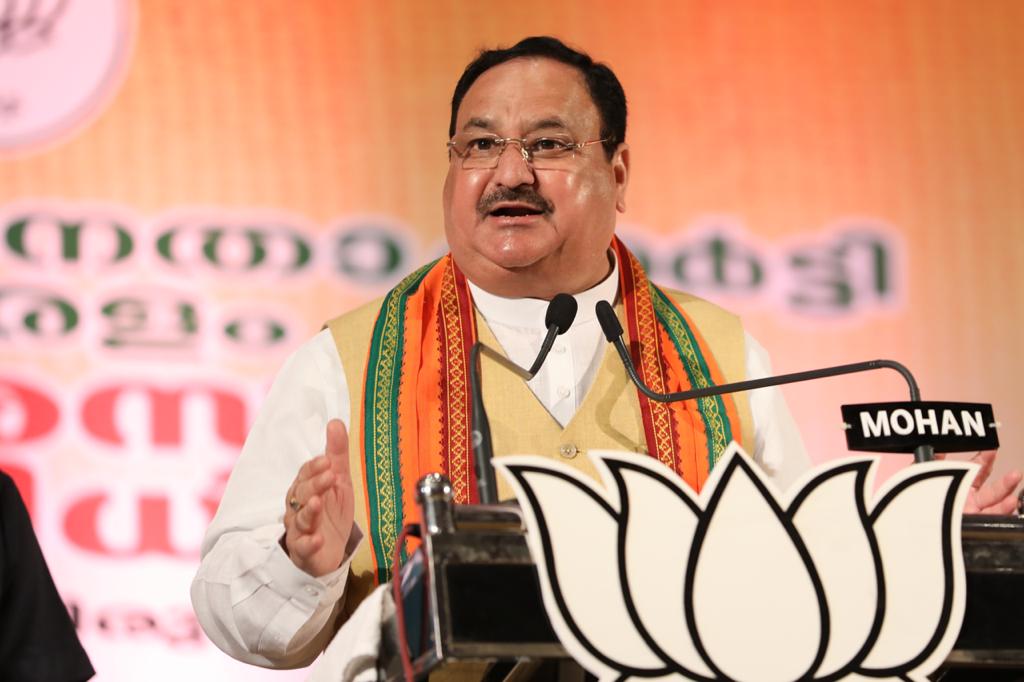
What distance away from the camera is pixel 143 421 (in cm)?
305

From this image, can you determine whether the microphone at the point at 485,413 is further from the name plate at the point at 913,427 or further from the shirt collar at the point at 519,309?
the shirt collar at the point at 519,309

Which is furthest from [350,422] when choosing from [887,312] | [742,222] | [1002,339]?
[1002,339]

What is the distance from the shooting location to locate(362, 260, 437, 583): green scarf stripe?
7.41ft

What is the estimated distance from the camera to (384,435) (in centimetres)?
234

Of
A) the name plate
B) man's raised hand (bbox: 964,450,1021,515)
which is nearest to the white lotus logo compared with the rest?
the name plate

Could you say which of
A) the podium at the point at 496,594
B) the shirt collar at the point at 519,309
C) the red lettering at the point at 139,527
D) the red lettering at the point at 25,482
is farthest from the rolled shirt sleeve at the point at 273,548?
the red lettering at the point at 25,482

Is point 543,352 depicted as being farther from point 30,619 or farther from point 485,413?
point 30,619

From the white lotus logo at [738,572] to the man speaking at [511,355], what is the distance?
2.39ft

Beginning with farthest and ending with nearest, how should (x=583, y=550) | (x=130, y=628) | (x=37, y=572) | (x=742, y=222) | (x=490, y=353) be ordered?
(x=742, y=222), (x=130, y=628), (x=37, y=572), (x=490, y=353), (x=583, y=550)

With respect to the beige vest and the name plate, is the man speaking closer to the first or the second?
the beige vest

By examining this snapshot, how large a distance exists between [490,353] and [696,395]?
29 centimetres

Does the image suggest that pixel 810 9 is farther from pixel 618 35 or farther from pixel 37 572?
pixel 37 572

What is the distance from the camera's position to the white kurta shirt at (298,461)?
1960mm

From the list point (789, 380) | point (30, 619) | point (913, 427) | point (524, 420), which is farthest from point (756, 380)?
point (30, 619)
